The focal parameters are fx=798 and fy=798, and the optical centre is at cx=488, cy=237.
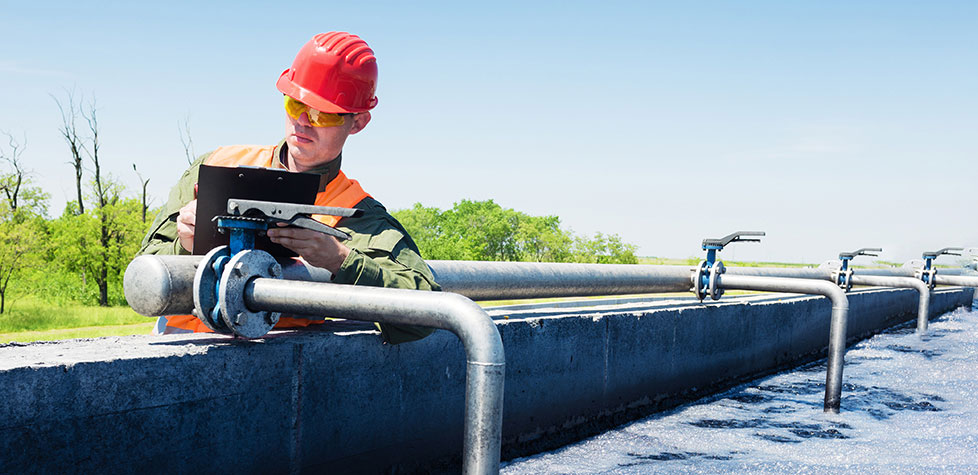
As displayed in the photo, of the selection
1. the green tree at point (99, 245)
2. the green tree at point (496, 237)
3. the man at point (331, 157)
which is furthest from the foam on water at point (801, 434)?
the green tree at point (496, 237)

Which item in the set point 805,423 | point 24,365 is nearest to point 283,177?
point 24,365

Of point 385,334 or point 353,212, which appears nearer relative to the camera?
point 353,212

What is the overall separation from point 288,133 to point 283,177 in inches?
19.6

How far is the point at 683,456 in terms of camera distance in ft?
14.9

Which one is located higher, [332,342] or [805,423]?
[332,342]

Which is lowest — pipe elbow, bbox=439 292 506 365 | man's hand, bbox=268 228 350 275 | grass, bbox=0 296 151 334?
grass, bbox=0 296 151 334

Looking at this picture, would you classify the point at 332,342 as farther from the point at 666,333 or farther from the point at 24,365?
the point at 666,333

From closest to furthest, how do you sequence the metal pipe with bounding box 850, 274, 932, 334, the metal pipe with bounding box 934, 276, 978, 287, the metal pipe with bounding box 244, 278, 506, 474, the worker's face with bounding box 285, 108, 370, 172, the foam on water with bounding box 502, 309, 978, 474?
the metal pipe with bounding box 244, 278, 506, 474 < the worker's face with bounding box 285, 108, 370, 172 < the foam on water with bounding box 502, 309, 978, 474 < the metal pipe with bounding box 850, 274, 932, 334 < the metal pipe with bounding box 934, 276, 978, 287

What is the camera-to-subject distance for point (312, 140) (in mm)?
2994

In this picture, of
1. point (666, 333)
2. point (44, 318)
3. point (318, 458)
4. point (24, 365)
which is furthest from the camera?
point (44, 318)

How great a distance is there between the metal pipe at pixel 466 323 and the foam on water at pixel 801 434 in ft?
6.35

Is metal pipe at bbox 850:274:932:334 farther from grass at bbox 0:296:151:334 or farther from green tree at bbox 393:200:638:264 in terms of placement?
green tree at bbox 393:200:638:264

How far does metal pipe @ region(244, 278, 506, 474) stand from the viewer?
2006 millimetres

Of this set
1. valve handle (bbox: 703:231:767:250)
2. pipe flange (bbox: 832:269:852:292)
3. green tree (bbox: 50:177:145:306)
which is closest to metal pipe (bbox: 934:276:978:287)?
pipe flange (bbox: 832:269:852:292)
